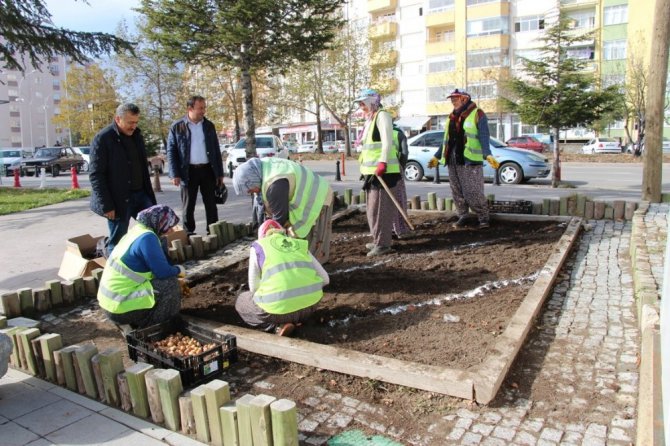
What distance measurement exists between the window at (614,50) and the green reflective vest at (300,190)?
150 feet

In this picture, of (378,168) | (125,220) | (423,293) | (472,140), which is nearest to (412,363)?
(423,293)

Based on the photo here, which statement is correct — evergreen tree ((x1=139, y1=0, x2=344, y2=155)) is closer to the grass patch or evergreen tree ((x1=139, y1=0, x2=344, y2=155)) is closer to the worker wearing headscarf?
the grass patch

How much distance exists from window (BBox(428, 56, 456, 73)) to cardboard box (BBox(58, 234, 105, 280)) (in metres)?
45.7

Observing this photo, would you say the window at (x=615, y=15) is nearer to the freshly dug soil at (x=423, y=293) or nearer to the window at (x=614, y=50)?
the window at (x=614, y=50)

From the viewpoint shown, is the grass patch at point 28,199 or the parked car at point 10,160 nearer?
the grass patch at point 28,199

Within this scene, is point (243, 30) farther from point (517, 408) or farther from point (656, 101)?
point (517, 408)

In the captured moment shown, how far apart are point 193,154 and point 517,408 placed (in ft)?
17.3

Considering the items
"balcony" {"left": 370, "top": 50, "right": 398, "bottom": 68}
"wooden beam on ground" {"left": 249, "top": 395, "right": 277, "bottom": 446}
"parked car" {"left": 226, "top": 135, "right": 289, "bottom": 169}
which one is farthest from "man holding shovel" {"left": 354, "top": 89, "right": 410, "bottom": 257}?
"balcony" {"left": 370, "top": 50, "right": 398, "bottom": 68}

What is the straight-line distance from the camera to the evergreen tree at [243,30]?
43.7 feet

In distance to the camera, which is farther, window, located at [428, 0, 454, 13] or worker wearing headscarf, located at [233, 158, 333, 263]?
window, located at [428, 0, 454, 13]

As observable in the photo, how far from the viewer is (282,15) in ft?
45.4

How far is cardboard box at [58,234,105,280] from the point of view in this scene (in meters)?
5.66

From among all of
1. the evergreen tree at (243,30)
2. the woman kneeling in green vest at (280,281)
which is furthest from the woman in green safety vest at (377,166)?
the evergreen tree at (243,30)

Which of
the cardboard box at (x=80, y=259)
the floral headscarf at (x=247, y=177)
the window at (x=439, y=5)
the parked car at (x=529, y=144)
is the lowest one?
the cardboard box at (x=80, y=259)
